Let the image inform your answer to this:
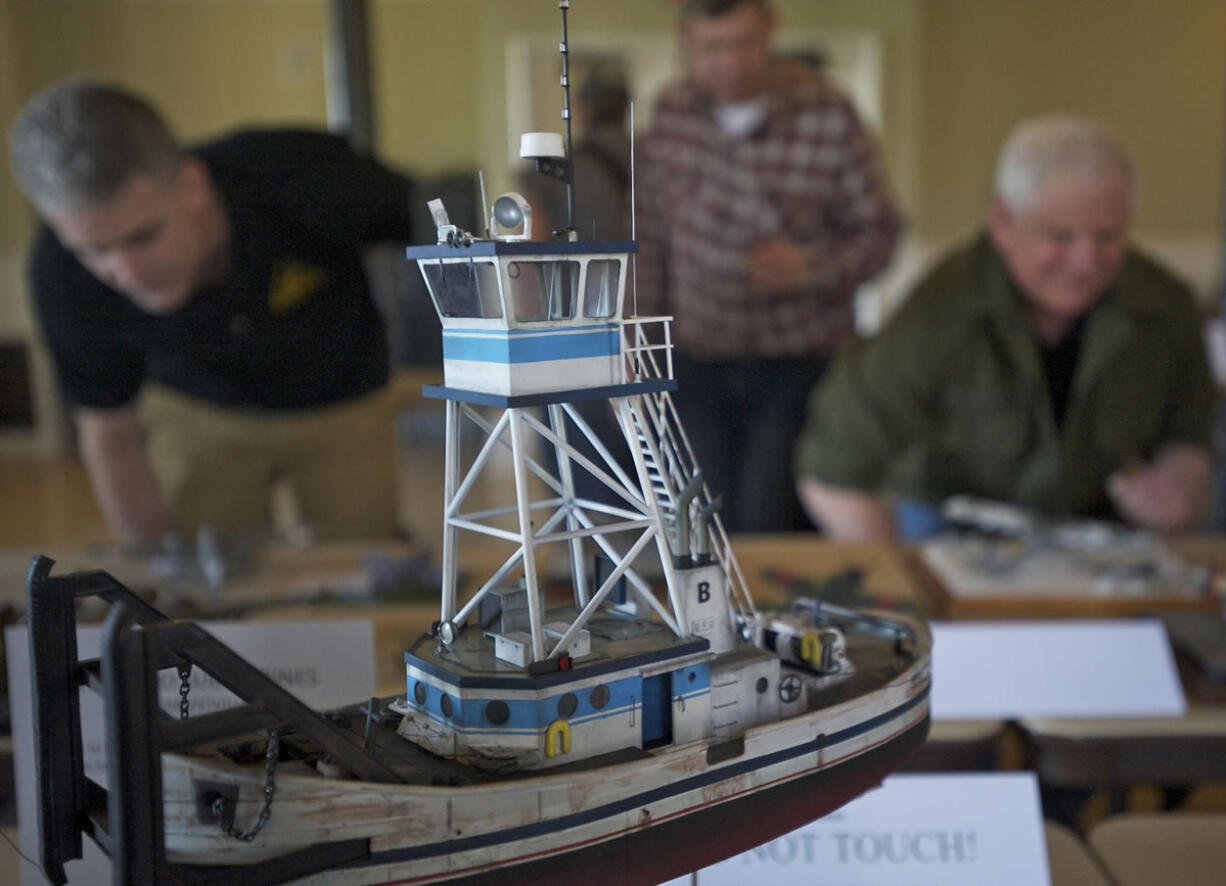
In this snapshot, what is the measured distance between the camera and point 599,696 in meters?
2.15

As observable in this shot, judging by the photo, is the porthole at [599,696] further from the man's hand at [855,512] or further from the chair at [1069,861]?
the man's hand at [855,512]

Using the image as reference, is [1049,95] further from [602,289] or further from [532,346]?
[532,346]

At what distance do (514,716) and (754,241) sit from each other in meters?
4.00

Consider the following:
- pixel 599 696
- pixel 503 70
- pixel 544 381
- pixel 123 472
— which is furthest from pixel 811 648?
pixel 503 70

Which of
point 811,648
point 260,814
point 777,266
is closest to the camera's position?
point 260,814

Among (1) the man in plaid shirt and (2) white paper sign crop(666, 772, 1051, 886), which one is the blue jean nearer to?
(1) the man in plaid shirt

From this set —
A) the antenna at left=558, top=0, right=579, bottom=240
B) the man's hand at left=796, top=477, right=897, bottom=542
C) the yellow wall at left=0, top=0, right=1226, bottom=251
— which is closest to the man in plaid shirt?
the man's hand at left=796, top=477, right=897, bottom=542

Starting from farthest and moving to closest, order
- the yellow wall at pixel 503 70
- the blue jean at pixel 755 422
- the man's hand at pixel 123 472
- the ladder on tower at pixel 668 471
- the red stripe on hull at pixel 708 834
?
the yellow wall at pixel 503 70 → the blue jean at pixel 755 422 → the man's hand at pixel 123 472 → the ladder on tower at pixel 668 471 → the red stripe on hull at pixel 708 834

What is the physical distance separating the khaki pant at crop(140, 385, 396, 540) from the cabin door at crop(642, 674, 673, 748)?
341 centimetres

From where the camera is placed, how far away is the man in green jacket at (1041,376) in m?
4.64

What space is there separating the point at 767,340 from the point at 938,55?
838 cm

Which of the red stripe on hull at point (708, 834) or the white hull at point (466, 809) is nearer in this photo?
the white hull at point (466, 809)

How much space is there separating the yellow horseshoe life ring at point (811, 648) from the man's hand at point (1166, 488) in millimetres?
3040

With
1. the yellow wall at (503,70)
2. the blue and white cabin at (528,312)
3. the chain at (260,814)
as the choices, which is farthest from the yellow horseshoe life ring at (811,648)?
the yellow wall at (503,70)
